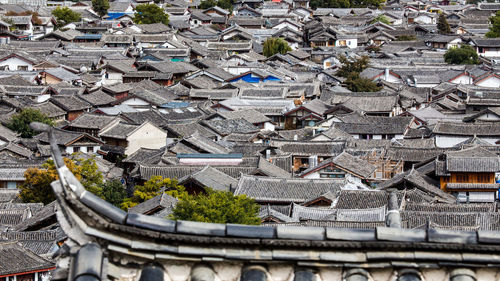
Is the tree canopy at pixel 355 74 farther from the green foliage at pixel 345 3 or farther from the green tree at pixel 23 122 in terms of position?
the green foliage at pixel 345 3

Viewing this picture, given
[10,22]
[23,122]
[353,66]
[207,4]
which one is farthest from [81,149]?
[207,4]

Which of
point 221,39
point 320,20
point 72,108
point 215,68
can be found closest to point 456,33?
point 320,20

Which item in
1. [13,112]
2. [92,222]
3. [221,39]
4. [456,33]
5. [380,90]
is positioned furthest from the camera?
[456,33]

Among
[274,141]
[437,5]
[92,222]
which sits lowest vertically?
[437,5]

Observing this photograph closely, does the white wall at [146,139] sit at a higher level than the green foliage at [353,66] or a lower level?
higher

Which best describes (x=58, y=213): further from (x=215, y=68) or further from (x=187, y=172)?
(x=215, y=68)

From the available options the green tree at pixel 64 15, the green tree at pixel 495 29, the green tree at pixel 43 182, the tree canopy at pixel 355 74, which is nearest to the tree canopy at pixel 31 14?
the green tree at pixel 64 15

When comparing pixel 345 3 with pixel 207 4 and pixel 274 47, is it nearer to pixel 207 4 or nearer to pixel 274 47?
pixel 207 4
